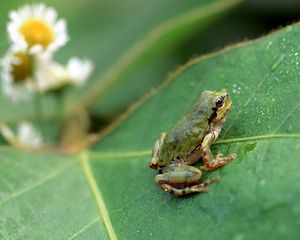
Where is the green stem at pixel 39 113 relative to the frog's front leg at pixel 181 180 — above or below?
above

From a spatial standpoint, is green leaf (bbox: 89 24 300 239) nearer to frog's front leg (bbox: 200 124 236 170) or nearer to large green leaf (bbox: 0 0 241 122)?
frog's front leg (bbox: 200 124 236 170)

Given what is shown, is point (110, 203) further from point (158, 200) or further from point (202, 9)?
point (202, 9)

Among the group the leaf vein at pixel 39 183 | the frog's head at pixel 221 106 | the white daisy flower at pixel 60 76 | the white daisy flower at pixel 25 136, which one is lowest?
the leaf vein at pixel 39 183

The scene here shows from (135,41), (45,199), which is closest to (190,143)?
(45,199)

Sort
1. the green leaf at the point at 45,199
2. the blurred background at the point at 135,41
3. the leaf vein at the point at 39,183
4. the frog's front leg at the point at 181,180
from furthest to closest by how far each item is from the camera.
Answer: the blurred background at the point at 135,41, the leaf vein at the point at 39,183, the green leaf at the point at 45,199, the frog's front leg at the point at 181,180

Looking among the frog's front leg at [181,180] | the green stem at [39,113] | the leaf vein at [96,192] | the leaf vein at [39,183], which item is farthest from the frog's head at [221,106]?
the green stem at [39,113]

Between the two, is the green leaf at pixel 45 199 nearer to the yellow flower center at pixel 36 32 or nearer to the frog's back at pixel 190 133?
the frog's back at pixel 190 133

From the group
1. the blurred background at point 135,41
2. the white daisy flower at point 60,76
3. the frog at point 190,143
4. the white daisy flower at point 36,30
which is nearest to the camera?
the frog at point 190,143
